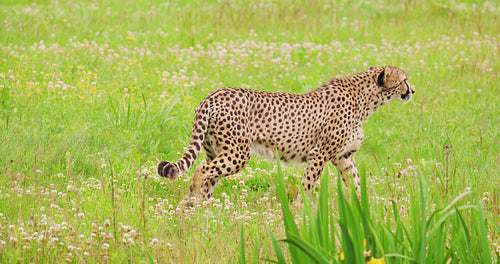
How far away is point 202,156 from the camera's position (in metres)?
7.41

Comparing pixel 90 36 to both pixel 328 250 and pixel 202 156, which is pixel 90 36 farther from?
pixel 328 250

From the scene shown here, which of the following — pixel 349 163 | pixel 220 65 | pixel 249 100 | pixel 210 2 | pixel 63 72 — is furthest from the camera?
pixel 210 2

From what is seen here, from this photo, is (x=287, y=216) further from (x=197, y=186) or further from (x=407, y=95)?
(x=407, y=95)

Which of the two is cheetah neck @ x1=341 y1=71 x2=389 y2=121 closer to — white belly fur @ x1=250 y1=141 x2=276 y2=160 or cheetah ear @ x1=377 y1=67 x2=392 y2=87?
cheetah ear @ x1=377 y1=67 x2=392 y2=87

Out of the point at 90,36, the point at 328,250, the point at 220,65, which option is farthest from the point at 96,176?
→ the point at 90,36

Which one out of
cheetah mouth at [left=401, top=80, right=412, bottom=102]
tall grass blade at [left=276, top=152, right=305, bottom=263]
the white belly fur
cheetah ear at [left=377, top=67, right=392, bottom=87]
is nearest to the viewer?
tall grass blade at [left=276, top=152, right=305, bottom=263]

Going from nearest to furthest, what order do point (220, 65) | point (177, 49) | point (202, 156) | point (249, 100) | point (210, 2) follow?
point (249, 100), point (202, 156), point (220, 65), point (177, 49), point (210, 2)

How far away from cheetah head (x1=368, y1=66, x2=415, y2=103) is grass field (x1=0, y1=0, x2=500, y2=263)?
2.06 feet

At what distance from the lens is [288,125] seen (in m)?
6.35

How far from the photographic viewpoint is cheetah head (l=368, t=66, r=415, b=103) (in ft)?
22.0

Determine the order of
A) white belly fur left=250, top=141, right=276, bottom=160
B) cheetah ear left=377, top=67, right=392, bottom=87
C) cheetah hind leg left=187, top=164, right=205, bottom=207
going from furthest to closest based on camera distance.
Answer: cheetah ear left=377, top=67, right=392, bottom=87 < white belly fur left=250, top=141, right=276, bottom=160 < cheetah hind leg left=187, top=164, right=205, bottom=207

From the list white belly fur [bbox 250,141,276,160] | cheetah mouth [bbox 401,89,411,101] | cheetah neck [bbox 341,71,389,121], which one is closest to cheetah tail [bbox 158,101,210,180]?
white belly fur [bbox 250,141,276,160]

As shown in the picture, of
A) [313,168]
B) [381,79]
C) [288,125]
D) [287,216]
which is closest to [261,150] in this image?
[288,125]

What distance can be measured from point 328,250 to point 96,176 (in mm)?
3436
